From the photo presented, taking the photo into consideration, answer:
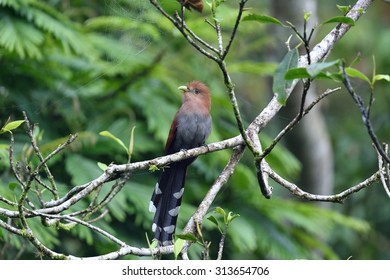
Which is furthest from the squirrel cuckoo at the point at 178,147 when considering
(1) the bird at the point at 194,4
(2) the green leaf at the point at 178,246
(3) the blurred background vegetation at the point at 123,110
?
(1) the bird at the point at 194,4

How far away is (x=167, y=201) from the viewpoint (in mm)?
2893

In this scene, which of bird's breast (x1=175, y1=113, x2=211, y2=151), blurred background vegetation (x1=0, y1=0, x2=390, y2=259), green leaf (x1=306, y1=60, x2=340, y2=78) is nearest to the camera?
green leaf (x1=306, y1=60, x2=340, y2=78)

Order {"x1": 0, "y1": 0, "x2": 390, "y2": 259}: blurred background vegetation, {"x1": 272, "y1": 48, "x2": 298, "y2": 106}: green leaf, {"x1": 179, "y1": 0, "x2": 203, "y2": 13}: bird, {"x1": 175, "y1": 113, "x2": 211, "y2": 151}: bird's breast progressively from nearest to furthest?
{"x1": 272, "y1": 48, "x2": 298, "y2": 106}: green leaf
{"x1": 179, "y1": 0, "x2": 203, "y2": 13}: bird
{"x1": 175, "y1": 113, "x2": 211, "y2": 151}: bird's breast
{"x1": 0, "y1": 0, "x2": 390, "y2": 259}: blurred background vegetation

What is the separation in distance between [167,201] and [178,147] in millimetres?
351

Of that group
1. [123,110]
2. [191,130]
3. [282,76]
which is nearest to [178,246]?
[282,76]

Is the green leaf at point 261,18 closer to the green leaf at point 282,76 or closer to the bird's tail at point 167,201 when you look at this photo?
the green leaf at point 282,76

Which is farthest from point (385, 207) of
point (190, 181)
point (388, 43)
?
point (190, 181)

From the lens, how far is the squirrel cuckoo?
2812 millimetres

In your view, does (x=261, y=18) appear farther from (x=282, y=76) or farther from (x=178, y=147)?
(x=178, y=147)

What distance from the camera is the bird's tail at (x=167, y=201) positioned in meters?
2.78

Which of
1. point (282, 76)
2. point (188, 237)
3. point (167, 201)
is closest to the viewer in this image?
point (282, 76)

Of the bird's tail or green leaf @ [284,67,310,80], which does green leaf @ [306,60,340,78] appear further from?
the bird's tail

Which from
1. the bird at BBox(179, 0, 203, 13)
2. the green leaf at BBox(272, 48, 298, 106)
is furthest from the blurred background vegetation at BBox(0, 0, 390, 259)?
the green leaf at BBox(272, 48, 298, 106)

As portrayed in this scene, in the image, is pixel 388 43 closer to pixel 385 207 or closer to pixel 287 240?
pixel 385 207
